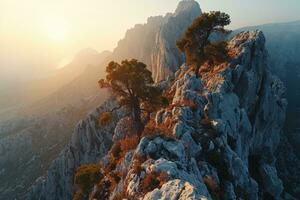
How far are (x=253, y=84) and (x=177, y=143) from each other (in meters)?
45.0

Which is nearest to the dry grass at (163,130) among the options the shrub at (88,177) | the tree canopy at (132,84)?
the tree canopy at (132,84)

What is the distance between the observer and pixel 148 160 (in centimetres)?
3700

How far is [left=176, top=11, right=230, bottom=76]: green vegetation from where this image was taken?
7719 cm

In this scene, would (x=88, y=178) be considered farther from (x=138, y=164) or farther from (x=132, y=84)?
(x=138, y=164)

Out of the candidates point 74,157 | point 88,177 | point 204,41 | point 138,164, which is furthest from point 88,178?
point 74,157

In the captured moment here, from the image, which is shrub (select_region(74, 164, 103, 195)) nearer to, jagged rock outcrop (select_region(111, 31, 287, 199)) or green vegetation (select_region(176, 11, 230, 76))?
jagged rock outcrop (select_region(111, 31, 287, 199))

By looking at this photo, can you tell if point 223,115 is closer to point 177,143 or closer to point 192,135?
point 192,135

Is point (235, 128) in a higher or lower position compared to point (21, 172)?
higher

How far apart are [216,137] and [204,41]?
3479 centimetres

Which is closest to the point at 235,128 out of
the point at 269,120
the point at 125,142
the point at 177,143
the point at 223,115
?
the point at 223,115

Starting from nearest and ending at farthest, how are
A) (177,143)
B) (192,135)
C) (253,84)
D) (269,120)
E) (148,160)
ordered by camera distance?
(148,160), (177,143), (192,135), (253,84), (269,120)

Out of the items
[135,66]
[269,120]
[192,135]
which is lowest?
[269,120]

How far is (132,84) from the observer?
54125mm

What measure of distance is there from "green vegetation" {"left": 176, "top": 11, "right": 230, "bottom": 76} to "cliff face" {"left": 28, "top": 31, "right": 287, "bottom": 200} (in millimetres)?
3290
